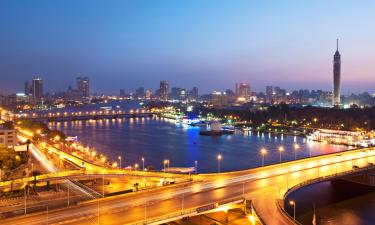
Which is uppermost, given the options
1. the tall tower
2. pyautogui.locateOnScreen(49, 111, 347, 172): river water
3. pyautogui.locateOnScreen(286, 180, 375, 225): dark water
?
the tall tower

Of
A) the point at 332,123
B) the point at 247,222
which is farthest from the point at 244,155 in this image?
the point at 332,123

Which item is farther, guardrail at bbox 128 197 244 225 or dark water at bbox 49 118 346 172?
dark water at bbox 49 118 346 172

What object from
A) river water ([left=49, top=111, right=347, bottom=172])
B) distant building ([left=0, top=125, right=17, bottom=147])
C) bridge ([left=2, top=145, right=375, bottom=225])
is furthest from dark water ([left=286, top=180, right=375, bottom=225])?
distant building ([left=0, top=125, right=17, bottom=147])

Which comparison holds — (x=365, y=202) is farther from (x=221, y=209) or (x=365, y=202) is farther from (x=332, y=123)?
(x=332, y=123)

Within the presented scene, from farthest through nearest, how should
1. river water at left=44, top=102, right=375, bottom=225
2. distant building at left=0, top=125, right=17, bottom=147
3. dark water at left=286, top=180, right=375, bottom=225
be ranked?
distant building at left=0, top=125, right=17, bottom=147, river water at left=44, top=102, right=375, bottom=225, dark water at left=286, top=180, right=375, bottom=225

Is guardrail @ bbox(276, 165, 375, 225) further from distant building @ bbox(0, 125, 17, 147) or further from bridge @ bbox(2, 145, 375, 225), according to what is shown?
distant building @ bbox(0, 125, 17, 147)

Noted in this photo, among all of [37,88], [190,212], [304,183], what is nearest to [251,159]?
[304,183]

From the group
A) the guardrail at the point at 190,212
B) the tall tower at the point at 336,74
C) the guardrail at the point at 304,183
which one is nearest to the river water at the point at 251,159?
the guardrail at the point at 304,183
